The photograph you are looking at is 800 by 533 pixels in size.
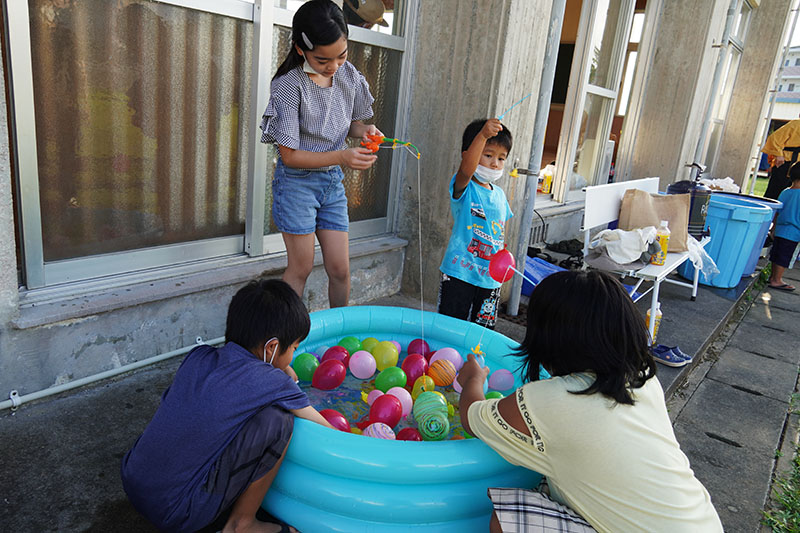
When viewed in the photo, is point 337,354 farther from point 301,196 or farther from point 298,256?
point 301,196

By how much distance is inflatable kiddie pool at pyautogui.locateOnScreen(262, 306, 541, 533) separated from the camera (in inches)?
74.2

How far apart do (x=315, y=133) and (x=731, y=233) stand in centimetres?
516

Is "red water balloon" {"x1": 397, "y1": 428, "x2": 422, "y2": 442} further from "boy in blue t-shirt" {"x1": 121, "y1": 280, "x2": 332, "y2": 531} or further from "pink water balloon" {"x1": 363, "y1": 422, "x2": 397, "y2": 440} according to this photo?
"boy in blue t-shirt" {"x1": 121, "y1": 280, "x2": 332, "y2": 531}

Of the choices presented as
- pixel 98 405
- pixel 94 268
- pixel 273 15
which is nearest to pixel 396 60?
pixel 273 15

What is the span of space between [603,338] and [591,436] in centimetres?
29

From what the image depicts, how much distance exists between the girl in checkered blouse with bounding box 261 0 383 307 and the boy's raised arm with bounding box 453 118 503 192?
53 centimetres

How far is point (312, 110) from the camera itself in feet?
9.03

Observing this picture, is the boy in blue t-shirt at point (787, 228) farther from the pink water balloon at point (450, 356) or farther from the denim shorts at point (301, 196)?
the denim shorts at point (301, 196)

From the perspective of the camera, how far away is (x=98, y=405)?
102 inches

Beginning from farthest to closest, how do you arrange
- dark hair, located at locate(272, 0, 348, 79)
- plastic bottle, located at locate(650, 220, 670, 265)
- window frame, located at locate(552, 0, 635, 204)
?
window frame, located at locate(552, 0, 635, 204) → plastic bottle, located at locate(650, 220, 670, 265) → dark hair, located at locate(272, 0, 348, 79)

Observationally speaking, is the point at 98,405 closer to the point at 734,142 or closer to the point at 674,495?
the point at 674,495

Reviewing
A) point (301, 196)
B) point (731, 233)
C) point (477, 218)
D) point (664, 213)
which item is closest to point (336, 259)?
point (301, 196)

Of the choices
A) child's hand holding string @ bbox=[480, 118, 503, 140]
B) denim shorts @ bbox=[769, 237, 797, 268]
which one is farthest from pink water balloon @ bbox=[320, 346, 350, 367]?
denim shorts @ bbox=[769, 237, 797, 268]

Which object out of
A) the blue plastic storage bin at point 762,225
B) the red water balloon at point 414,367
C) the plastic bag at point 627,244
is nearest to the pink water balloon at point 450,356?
the red water balloon at point 414,367
